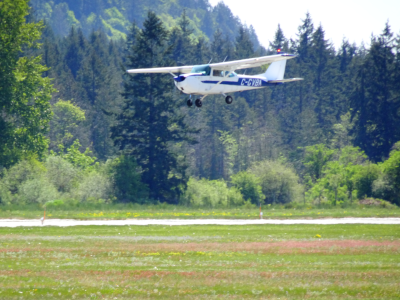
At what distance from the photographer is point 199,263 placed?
17000 mm

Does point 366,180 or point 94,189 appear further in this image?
point 366,180

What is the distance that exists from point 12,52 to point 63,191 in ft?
47.0

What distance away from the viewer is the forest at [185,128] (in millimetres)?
48969

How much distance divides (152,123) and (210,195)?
33.3ft

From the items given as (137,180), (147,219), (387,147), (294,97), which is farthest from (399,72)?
(147,219)

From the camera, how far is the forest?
4897 cm

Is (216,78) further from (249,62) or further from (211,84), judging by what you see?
(249,62)

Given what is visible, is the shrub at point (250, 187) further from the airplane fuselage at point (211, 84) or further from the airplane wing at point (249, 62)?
the airplane wing at point (249, 62)

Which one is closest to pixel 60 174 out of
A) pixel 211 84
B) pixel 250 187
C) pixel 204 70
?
pixel 250 187

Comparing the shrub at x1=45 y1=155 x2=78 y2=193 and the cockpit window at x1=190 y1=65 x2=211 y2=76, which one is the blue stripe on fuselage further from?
the shrub at x1=45 y1=155 x2=78 y2=193

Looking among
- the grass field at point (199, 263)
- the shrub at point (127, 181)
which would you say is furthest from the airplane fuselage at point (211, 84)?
the shrub at point (127, 181)

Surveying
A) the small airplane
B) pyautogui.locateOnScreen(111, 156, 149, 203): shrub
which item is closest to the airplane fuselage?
the small airplane

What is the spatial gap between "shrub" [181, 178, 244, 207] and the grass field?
2227 centimetres

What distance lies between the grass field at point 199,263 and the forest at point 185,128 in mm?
20623
